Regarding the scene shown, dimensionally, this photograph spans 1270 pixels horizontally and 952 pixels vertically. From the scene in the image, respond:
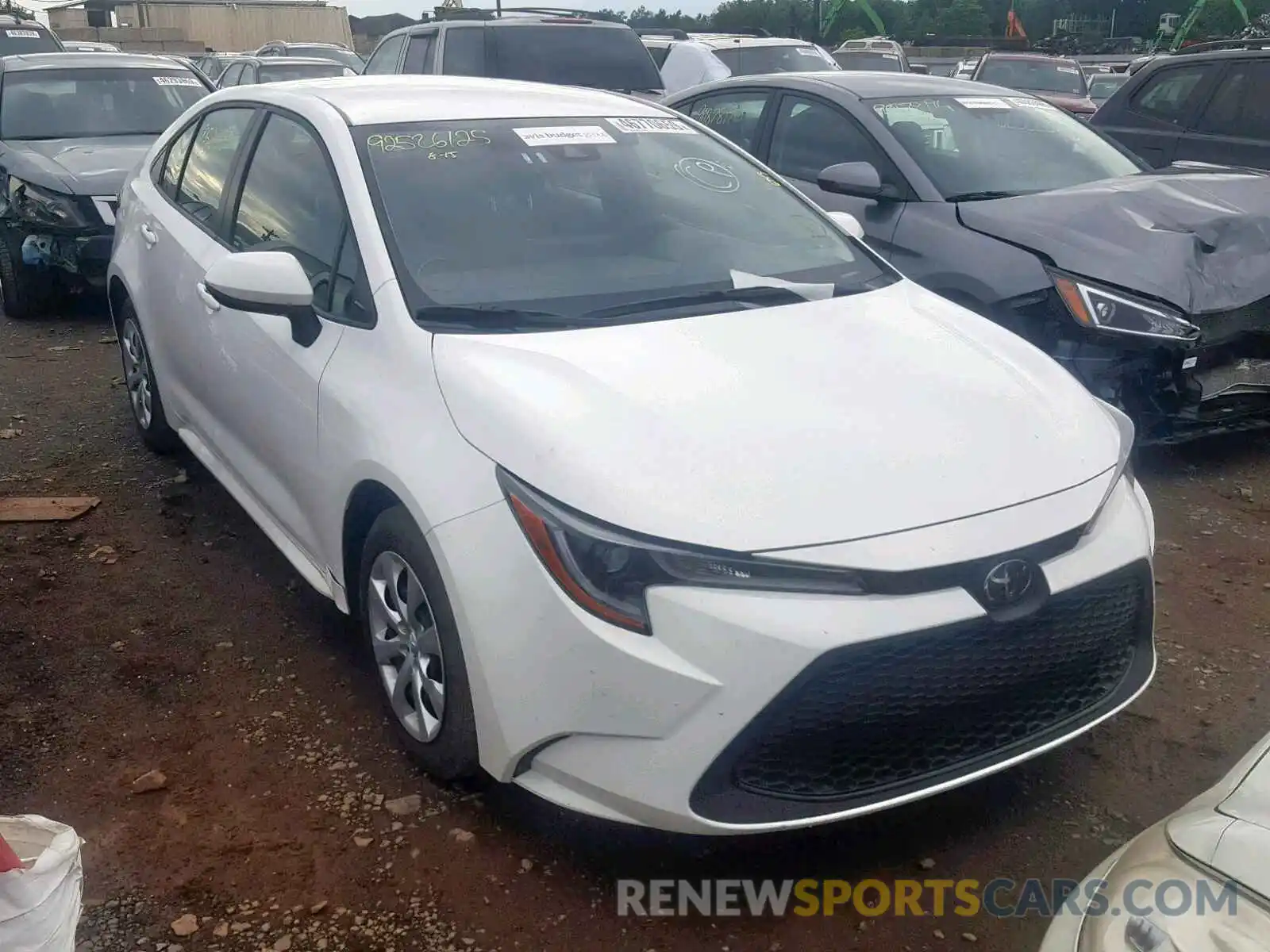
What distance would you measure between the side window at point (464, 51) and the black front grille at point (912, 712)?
28.6ft

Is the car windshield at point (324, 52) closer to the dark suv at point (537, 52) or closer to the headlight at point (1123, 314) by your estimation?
the dark suv at point (537, 52)

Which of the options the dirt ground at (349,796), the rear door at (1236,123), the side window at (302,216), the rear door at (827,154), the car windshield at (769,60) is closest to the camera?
the dirt ground at (349,796)

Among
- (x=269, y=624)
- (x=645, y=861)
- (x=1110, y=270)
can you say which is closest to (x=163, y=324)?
(x=269, y=624)

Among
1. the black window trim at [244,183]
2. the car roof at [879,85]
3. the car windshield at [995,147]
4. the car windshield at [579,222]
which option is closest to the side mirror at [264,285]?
the black window trim at [244,183]

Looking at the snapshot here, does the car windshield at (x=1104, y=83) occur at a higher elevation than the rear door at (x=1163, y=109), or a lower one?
lower

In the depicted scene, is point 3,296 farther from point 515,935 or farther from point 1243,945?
point 1243,945

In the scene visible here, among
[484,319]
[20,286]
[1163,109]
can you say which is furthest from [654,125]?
[20,286]

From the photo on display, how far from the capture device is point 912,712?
2438 mm

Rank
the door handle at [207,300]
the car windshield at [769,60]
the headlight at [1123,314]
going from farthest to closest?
the car windshield at [769,60] < the headlight at [1123,314] < the door handle at [207,300]

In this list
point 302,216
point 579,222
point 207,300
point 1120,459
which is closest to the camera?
point 1120,459

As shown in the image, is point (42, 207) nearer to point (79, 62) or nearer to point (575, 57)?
point (79, 62)

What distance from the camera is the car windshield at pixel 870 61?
1994cm

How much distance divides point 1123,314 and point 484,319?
273 cm

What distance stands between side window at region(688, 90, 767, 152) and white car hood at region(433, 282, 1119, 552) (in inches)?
134
